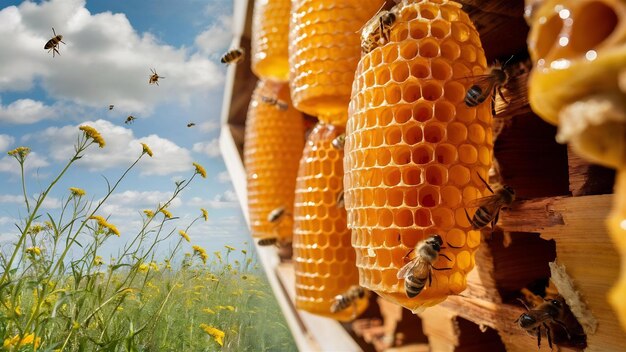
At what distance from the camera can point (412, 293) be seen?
2.08 feet

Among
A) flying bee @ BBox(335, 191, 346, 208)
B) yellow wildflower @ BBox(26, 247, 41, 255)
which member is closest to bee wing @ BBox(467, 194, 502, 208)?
flying bee @ BBox(335, 191, 346, 208)

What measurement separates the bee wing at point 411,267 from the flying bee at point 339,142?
482 mm

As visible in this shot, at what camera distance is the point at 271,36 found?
1.46 m

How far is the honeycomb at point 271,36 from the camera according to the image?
57.1 inches

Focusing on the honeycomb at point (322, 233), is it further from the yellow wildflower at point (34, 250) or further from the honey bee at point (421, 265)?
the yellow wildflower at point (34, 250)

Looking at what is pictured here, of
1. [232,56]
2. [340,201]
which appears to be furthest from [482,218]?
[232,56]

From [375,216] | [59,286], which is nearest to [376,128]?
[375,216]

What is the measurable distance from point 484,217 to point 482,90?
16 cm

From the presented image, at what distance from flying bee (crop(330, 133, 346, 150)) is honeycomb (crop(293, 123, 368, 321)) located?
0.02 m

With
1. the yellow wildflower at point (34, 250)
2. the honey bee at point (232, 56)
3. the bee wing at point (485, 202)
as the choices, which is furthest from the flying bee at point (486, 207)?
the honey bee at point (232, 56)

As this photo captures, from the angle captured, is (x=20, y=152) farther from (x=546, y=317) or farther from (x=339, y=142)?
(x=546, y=317)

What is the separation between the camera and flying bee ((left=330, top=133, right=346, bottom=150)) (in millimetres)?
1101

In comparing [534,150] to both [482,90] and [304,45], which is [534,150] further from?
[304,45]

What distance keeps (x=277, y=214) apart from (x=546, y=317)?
994 millimetres
